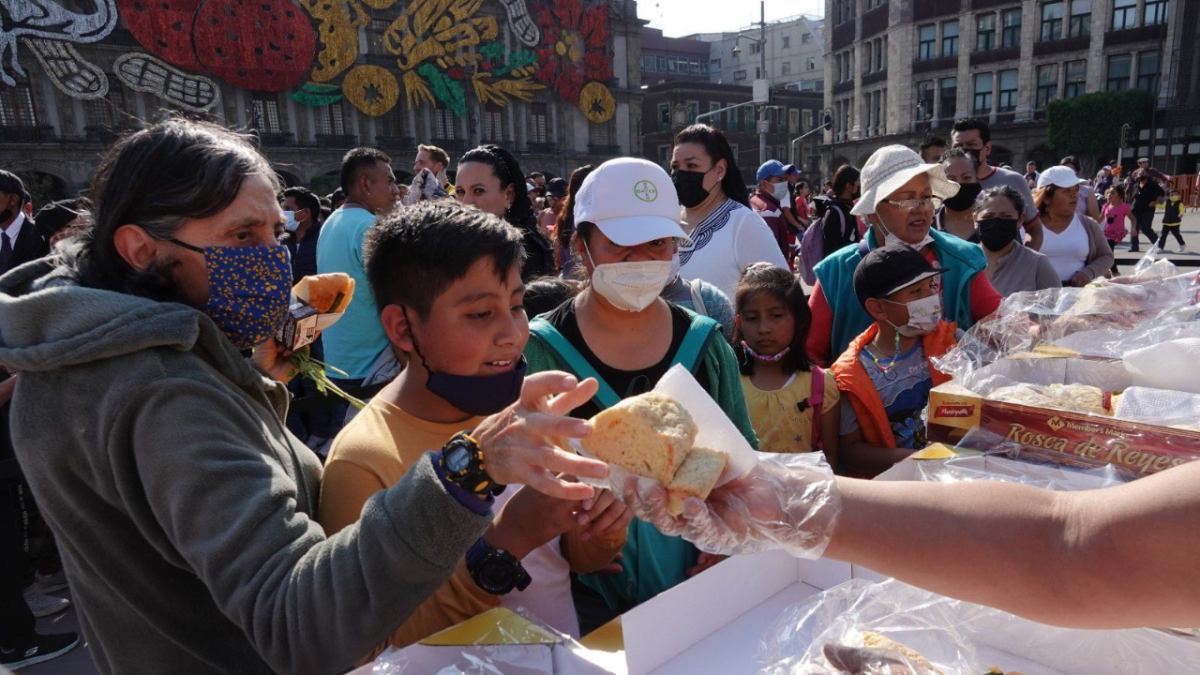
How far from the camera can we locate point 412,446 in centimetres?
169

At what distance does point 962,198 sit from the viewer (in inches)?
202

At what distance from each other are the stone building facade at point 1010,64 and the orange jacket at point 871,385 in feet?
140

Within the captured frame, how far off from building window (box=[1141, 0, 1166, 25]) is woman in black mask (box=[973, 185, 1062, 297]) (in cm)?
4329

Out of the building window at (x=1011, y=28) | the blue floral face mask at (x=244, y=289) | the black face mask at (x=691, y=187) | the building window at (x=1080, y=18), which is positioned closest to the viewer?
the blue floral face mask at (x=244, y=289)

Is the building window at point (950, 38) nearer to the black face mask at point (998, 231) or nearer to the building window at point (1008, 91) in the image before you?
the building window at point (1008, 91)

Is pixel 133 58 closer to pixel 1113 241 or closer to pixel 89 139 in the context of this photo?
pixel 89 139

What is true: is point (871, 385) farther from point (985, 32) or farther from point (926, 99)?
point (985, 32)

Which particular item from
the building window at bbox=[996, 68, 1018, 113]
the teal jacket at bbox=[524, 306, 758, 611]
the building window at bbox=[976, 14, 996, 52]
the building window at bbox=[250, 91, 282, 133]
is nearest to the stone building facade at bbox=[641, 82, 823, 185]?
the building window at bbox=[976, 14, 996, 52]

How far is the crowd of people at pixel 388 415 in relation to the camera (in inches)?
43.3

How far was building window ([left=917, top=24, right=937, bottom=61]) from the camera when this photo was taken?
4231 centimetres

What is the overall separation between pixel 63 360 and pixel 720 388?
1754mm

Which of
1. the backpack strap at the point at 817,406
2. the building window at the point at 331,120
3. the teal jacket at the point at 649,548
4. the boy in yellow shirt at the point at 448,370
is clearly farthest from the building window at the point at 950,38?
the boy in yellow shirt at the point at 448,370

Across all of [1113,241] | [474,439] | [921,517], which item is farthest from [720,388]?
[1113,241]

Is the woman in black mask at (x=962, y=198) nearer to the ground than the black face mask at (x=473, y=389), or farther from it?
farther from it
